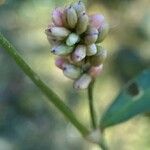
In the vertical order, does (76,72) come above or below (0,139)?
above

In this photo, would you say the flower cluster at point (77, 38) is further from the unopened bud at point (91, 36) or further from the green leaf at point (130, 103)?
the green leaf at point (130, 103)

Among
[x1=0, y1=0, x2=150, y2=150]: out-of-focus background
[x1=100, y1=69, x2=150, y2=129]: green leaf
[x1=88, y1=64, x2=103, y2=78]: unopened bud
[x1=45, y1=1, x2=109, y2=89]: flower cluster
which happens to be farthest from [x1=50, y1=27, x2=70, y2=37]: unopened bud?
[x1=0, y1=0, x2=150, y2=150]: out-of-focus background

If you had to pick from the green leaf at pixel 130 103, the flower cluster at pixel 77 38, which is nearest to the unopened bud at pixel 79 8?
the flower cluster at pixel 77 38

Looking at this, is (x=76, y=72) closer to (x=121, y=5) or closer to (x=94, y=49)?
(x=94, y=49)

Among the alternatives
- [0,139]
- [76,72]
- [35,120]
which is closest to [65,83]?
[35,120]

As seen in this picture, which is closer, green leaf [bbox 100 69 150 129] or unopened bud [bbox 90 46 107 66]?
unopened bud [bbox 90 46 107 66]

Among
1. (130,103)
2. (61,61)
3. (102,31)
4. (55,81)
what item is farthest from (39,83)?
(55,81)

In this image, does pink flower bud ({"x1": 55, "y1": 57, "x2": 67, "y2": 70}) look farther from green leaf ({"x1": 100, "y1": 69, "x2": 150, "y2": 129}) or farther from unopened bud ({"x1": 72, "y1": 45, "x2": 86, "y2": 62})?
green leaf ({"x1": 100, "y1": 69, "x2": 150, "y2": 129})
